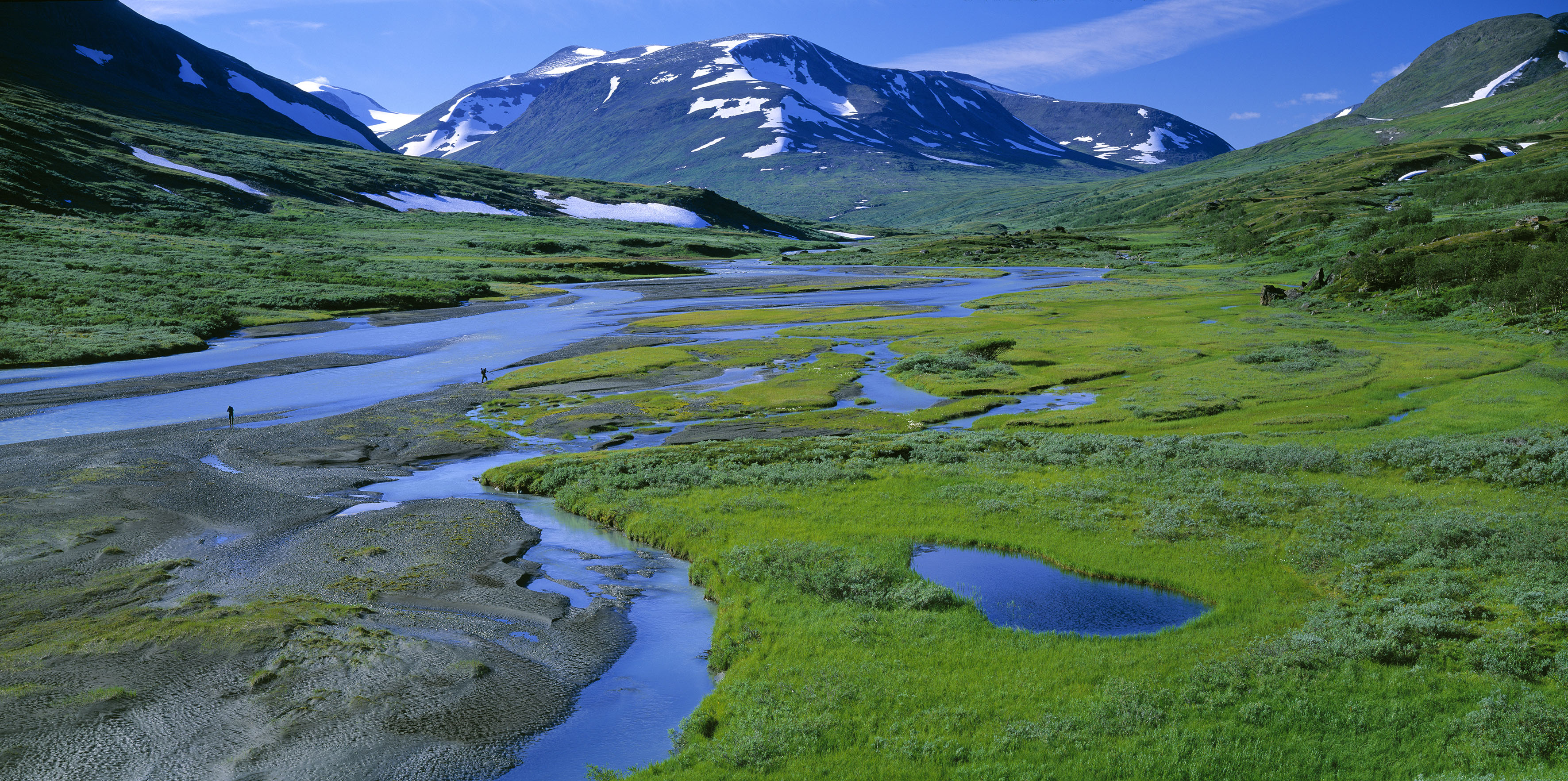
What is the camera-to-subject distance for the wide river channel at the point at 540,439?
17.5m

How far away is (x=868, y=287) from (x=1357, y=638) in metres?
120

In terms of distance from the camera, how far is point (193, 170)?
7146 inches

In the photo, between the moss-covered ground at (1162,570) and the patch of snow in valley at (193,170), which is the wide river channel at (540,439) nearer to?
the moss-covered ground at (1162,570)

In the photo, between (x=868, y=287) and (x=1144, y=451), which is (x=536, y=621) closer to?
(x=1144, y=451)

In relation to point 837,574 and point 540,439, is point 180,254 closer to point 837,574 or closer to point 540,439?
point 540,439

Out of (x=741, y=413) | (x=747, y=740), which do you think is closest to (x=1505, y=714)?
(x=747, y=740)

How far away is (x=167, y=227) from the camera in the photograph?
142 m

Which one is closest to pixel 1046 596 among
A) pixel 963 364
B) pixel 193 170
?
pixel 963 364

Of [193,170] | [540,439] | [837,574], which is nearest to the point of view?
[837,574]

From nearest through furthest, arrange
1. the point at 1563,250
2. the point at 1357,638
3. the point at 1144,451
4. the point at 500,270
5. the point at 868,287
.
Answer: the point at 1357,638 < the point at 1144,451 < the point at 1563,250 < the point at 868,287 < the point at 500,270

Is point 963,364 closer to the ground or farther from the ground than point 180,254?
closer to the ground

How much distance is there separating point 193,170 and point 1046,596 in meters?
218

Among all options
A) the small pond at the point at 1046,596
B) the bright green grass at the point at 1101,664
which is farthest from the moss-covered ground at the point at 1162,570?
the small pond at the point at 1046,596

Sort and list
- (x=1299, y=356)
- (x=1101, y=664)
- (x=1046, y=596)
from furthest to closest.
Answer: (x=1299, y=356)
(x=1046, y=596)
(x=1101, y=664)
